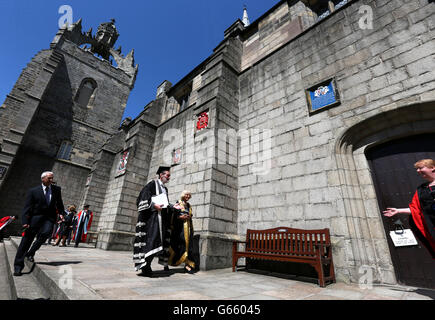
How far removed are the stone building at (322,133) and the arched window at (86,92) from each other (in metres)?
16.5

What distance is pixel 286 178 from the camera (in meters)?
5.21

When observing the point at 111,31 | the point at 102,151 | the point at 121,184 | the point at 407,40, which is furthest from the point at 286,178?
the point at 111,31

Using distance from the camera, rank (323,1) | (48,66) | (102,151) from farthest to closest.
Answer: (48,66) < (102,151) < (323,1)

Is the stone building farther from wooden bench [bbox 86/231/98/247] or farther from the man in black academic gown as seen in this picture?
wooden bench [bbox 86/231/98/247]

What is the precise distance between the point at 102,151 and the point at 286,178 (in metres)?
13.1

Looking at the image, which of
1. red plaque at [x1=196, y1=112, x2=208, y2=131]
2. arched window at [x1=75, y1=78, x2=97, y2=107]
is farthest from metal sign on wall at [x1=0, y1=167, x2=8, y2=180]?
red plaque at [x1=196, y1=112, x2=208, y2=131]

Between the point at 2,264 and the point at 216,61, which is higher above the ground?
the point at 216,61

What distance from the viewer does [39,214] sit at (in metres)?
3.80

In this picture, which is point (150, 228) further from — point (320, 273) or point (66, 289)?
point (320, 273)

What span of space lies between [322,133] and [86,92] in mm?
22869

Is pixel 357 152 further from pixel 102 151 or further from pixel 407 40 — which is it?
pixel 102 151

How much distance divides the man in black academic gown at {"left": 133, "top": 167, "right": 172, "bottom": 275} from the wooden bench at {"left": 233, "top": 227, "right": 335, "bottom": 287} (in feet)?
6.33

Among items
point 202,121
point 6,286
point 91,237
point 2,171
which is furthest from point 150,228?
point 2,171
